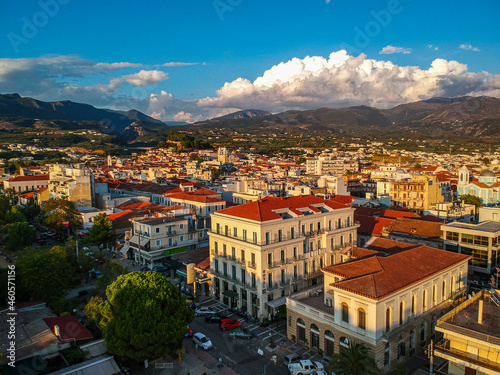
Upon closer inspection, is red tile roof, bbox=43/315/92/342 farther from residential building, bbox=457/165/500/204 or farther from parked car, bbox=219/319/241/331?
residential building, bbox=457/165/500/204

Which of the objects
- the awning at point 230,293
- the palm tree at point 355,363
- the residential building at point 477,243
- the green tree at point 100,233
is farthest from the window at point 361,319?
the green tree at point 100,233

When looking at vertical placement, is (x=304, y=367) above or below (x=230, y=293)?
below

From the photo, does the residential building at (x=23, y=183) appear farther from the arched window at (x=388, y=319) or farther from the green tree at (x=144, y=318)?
the arched window at (x=388, y=319)

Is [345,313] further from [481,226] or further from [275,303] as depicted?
[481,226]

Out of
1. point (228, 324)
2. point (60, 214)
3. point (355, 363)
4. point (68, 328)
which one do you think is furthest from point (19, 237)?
point (355, 363)

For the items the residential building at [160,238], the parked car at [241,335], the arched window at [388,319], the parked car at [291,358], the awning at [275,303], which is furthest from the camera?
the residential building at [160,238]

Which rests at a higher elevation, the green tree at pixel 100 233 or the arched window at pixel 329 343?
the green tree at pixel 100 233
